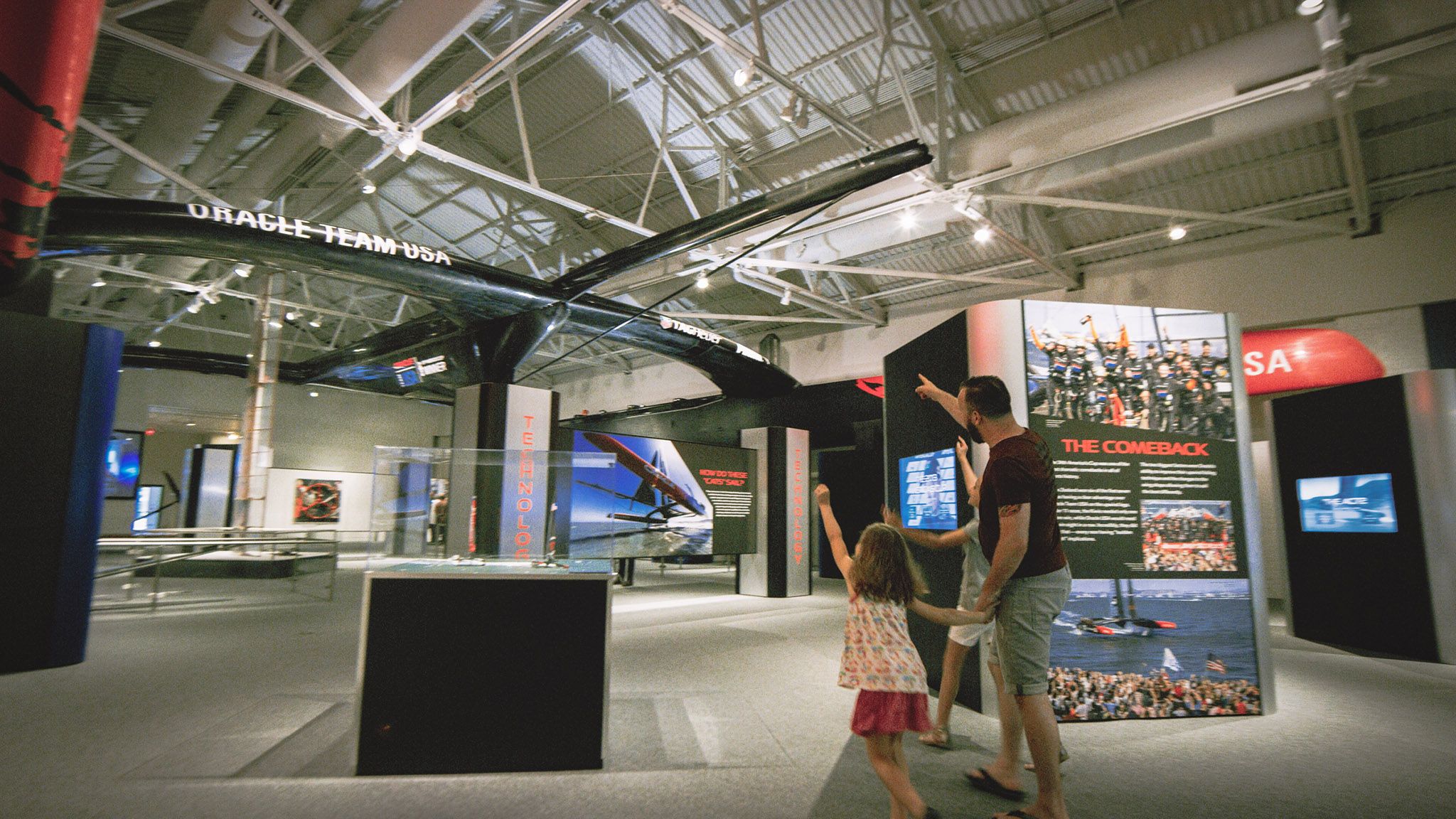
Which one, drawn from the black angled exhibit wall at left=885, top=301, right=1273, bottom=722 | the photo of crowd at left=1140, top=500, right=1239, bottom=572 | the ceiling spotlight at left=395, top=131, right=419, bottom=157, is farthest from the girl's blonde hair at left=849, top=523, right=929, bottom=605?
the ceiling spotlight at left=395, top=131, right=419, bottom=157

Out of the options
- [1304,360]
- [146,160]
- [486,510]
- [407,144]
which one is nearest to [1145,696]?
[486,510]

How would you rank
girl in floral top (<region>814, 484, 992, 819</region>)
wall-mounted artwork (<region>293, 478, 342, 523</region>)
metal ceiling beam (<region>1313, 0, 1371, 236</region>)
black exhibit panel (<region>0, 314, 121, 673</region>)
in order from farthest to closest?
wall-mounted artwork (<region>293, 478, 342, 523</region>), metal ceiling beam (<region>1313, 0, 1371, 236</region>), black exhibit panel (<region>0, 314, 121, 673</region>), girl in floral top (<region>814, 484, 992, 819</region>)

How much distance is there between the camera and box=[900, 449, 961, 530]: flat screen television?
13.0 feet

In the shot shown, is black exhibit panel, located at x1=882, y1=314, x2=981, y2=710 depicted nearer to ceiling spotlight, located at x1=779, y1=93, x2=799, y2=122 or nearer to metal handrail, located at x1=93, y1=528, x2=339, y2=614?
ceiling spotlight, located at x1=779, y1=93, x2=799, y2=122

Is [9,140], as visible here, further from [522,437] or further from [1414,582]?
[1414,582]

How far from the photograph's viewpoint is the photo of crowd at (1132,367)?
3.82 metres

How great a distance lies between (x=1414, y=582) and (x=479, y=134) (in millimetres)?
11492

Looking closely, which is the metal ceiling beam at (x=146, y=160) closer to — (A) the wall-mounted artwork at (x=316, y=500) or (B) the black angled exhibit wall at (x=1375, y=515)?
(A) the wall-mounted artwork at (x=316, y=500)

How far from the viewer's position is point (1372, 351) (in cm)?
775

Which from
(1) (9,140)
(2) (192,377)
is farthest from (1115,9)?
(2) (192,377)

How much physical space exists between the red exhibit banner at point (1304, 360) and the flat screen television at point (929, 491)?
502cm

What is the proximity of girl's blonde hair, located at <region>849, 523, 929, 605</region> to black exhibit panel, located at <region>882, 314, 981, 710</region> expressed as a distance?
64.5 inches

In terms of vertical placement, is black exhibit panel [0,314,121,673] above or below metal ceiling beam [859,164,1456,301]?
below

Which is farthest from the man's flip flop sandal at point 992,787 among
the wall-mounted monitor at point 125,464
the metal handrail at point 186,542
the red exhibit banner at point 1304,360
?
the wall-mounted monitor at point 125,464
